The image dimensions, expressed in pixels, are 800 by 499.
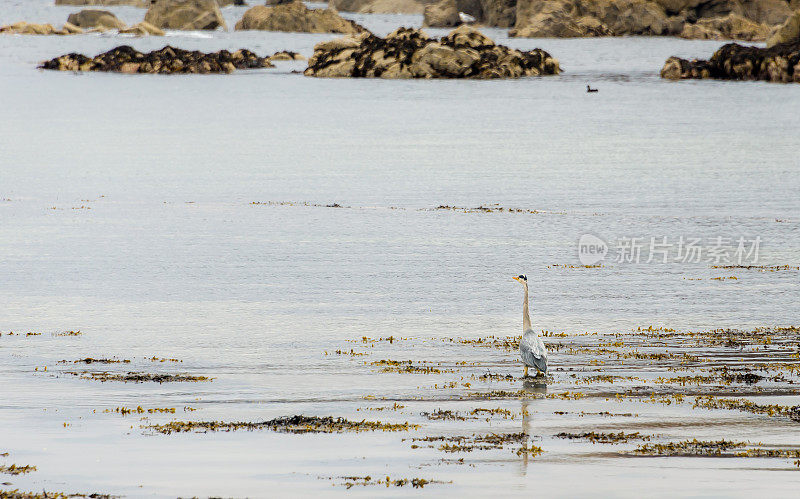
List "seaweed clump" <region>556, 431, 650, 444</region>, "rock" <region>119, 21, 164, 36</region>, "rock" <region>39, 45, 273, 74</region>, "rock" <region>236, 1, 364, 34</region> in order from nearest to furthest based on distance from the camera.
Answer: "seaweed clump" <region>556, 431, 650, 444</region> → "rock" <region>39, 45, 273, 74</region> → "rock" <region>119, 21, 164, 36</region> → "rock" <region>236, 1, 364, 34</region>

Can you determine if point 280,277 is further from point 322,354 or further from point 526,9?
point 526,9

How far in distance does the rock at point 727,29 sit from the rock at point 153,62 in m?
67.6

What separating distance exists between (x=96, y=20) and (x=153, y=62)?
79.5 m

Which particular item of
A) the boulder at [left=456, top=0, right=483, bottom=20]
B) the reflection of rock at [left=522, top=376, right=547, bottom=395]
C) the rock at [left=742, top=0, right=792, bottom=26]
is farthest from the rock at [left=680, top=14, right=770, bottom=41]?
the reflection of rock at [left=522, top=376, right=547, bottom=395]

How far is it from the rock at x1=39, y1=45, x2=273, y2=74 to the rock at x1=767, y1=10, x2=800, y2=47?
41791 millimetres

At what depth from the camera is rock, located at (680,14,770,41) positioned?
144625 millimetres

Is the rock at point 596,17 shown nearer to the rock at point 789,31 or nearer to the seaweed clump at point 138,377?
the rock at point 789,31

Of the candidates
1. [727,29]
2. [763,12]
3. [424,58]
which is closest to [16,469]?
[424,58]

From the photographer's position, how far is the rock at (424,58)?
87.4 metres

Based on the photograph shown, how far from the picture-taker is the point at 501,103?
6588 cm

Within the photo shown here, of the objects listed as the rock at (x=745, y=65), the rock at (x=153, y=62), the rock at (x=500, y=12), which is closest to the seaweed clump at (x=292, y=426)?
the rock at (x=745, y=65)

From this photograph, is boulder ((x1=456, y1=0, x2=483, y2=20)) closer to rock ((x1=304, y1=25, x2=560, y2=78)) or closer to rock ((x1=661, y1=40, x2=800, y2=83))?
rock ((x1=304, y1=25, x2=560, y2=78))

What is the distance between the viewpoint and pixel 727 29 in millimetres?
146375

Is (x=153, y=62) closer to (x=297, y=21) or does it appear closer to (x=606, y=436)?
(x=297, y=21)
